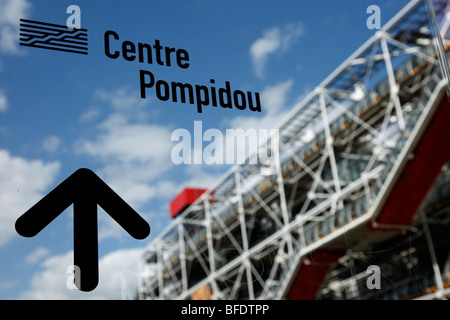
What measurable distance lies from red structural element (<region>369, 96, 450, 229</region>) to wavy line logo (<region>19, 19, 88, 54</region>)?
4.63 meters

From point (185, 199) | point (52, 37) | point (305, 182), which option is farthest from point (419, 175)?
point (52, 37)

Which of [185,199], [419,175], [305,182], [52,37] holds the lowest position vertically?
[185,199]

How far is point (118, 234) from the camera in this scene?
1507 millimetres

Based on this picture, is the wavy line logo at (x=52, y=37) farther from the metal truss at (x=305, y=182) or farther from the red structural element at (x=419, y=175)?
the red structural element at (x=419, y=175)

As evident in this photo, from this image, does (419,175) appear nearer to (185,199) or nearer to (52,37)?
(185,199)

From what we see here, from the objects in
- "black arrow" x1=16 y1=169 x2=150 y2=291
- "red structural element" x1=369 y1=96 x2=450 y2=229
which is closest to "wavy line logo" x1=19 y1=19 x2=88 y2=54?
"black arrow" x1=16 y1=169 x2=150 y2=291

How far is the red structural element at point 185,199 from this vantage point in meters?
1.95

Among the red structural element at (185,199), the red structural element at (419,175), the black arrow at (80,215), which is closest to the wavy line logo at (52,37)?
the black arrow at (80,215)

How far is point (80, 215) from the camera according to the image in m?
1.46

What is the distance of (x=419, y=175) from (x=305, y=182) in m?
1.45

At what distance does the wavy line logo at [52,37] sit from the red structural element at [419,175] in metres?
4.63

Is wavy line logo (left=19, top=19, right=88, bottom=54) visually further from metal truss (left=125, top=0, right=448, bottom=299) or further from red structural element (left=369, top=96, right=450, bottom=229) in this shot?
red structural element (left=369, top=96, right=450, bottom=229)

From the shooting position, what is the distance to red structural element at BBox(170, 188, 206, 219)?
195 cm
